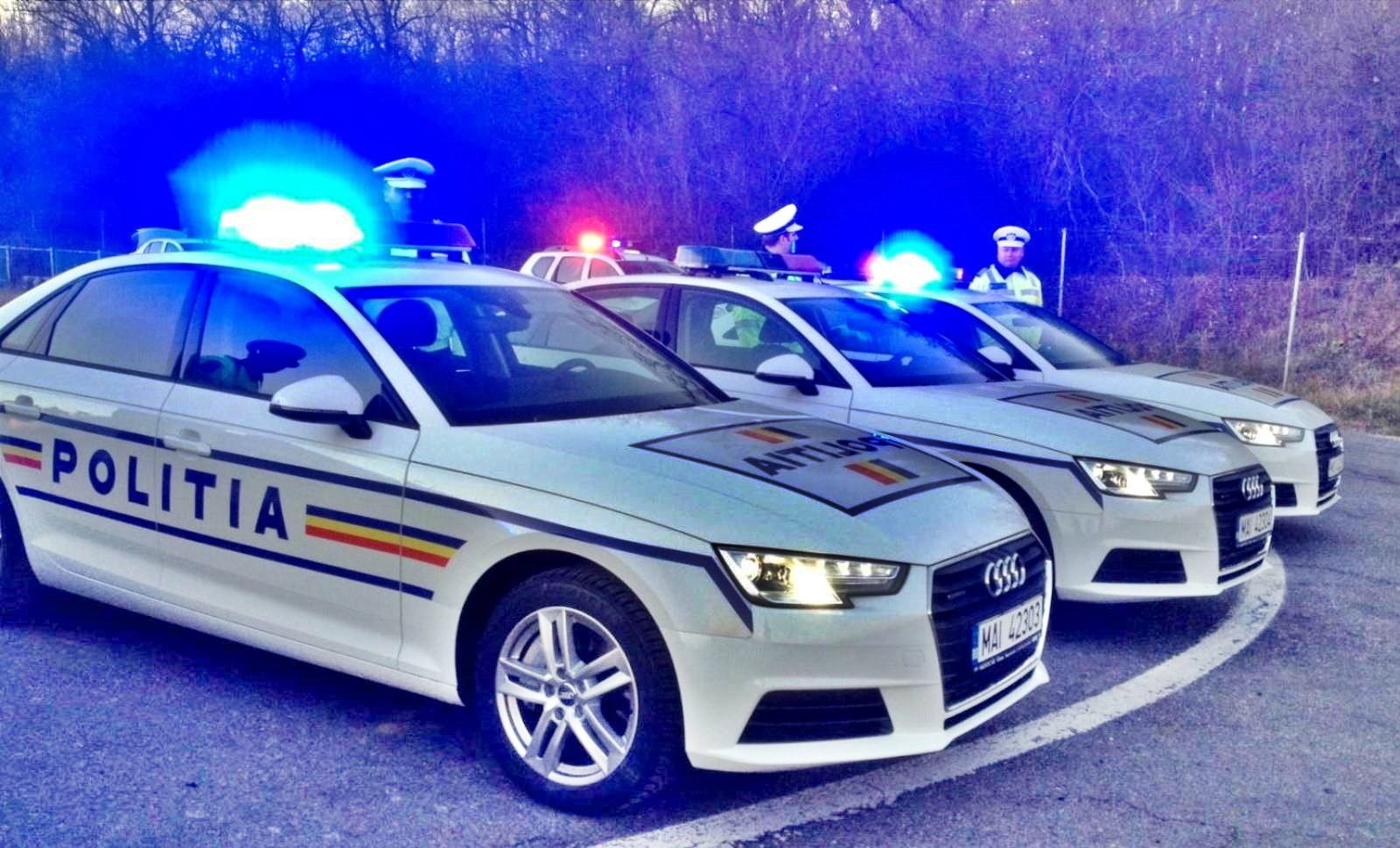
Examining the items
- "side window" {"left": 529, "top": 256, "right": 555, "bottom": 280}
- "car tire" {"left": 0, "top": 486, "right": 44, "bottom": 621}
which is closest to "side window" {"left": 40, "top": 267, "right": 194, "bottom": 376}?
"car tire" {"left": 0, "top": 486, "right": 44, "bottom": 621}

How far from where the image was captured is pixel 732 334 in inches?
257

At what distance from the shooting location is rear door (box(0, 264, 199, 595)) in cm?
438

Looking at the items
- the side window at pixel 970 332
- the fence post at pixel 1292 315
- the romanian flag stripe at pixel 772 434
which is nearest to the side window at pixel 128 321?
the romanian flag stripe at pixel 772 434

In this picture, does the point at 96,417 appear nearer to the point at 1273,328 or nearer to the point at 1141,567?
the point at 1141,567

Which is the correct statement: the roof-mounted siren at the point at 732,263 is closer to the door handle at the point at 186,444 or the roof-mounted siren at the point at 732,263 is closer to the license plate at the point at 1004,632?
the door handle at the point at 186,444

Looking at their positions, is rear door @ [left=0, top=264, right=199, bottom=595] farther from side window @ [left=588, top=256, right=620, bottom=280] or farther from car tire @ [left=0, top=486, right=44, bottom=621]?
side window @ [left=588, top=256, right=620, bottom=280]

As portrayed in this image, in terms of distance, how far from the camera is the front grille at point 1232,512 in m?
5.13

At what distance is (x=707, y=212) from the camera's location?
2464 cm

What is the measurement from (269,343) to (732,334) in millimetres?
2807

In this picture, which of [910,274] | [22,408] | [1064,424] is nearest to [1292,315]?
[910,274]

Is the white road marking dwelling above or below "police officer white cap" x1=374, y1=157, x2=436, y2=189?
below

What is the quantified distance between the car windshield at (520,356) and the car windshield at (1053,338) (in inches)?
155

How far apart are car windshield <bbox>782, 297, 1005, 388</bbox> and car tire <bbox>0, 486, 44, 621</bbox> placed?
3.65m

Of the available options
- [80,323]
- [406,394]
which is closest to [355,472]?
[406,394]
